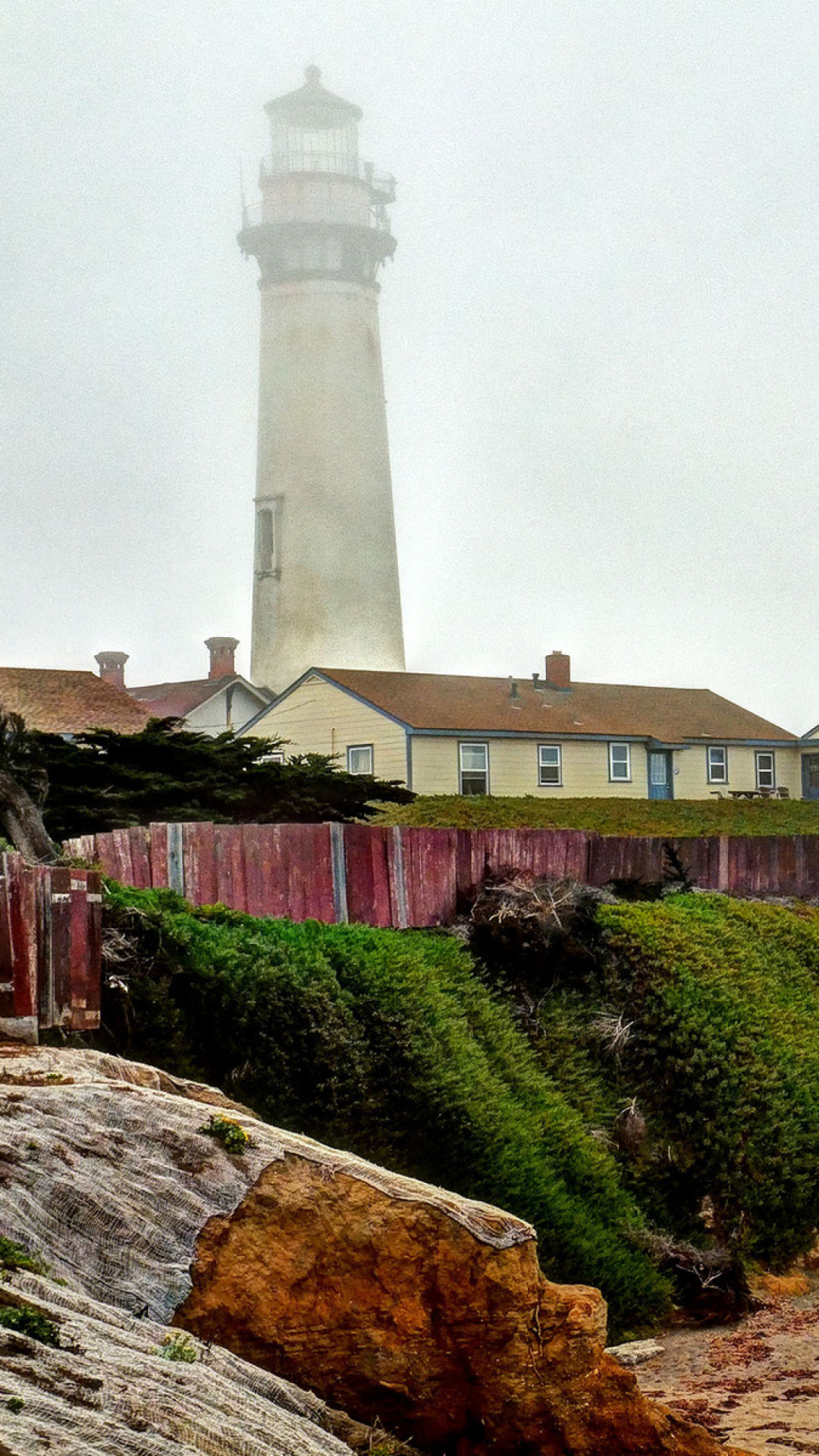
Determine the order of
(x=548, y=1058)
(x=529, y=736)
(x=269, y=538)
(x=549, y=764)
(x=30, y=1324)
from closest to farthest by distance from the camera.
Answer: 1. (x=30, y=1324)
2. (x=548, y=1058)
3. (x=529, y=736)
4. (x=549, y=764)
5. (x=269, y=538)

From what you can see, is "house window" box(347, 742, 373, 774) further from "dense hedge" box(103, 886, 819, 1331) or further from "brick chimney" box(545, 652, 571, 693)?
"dense hedge" box(103, 886, 819, 1331)

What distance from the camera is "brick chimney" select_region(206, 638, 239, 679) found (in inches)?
2069

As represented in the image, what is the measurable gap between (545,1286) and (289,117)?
4584 centimetres

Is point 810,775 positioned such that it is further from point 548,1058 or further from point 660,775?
point 548,1058

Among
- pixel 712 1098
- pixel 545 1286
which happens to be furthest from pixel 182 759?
pixel 545 1286

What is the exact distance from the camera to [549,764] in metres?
43.6

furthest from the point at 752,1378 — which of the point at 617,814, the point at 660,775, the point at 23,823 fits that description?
the point at 660,775

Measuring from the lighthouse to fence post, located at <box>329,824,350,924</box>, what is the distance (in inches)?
1198

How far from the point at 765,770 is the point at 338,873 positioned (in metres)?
34.7

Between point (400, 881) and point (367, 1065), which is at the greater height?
point (400, 881)

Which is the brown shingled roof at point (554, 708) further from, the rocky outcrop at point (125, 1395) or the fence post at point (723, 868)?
the rocky outcrop at point (125, 1395)

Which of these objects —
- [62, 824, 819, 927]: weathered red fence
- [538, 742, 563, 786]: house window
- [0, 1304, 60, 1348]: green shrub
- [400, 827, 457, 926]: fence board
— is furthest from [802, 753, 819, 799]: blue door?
[0, 1304, 60, 1348]: green shrub

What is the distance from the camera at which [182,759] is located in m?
20.8

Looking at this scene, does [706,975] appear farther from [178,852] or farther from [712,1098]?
[178,852]
